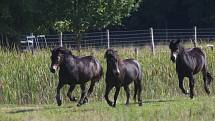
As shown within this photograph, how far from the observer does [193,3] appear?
68.1 m

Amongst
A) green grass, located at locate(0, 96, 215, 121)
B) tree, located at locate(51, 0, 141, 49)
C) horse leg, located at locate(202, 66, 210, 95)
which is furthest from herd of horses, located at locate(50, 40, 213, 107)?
tree, located at locate(51, 0, 141, 49)

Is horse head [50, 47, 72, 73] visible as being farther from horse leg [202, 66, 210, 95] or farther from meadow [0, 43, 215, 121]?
horse leg [202, 66, 210, 95]

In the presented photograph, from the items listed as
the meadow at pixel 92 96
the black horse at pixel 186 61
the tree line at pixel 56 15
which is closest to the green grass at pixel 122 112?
the meadow at pixel 92 96

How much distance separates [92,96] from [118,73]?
11.7 ft

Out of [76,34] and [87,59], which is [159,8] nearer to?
[76,34]

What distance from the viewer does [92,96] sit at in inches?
765

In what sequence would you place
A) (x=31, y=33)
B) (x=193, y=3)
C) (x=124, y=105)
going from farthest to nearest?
(x=193, y=3) < (x=31, y=33) < (x=124, y=105)

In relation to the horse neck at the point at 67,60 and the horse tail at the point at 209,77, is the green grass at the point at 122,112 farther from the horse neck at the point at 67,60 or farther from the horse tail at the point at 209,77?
the horse tail at the point at 209,77

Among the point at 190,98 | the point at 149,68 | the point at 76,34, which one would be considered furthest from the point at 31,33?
the point at 190,98

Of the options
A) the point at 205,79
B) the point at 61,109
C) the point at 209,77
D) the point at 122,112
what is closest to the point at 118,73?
the point at 122,112

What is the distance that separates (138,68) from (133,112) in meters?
2.03

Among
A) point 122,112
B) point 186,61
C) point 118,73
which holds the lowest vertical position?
point 122,112

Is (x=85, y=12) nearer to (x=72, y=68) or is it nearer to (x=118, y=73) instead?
(x=72, y=68)

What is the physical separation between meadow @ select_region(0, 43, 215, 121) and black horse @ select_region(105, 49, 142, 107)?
1.69 feet
